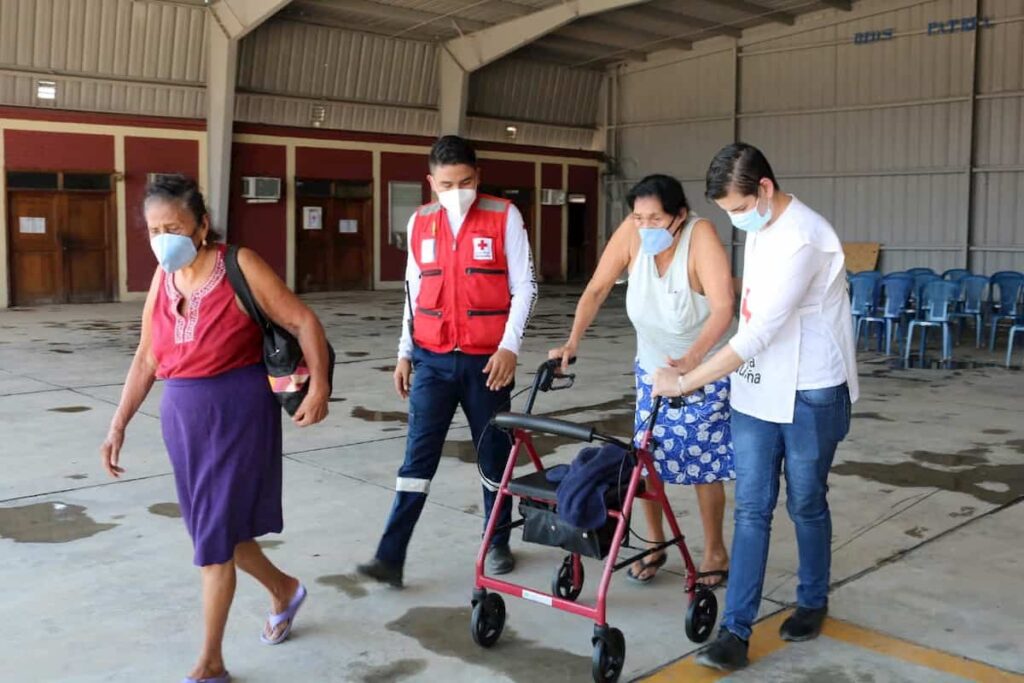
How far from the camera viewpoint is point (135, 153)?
695 inches

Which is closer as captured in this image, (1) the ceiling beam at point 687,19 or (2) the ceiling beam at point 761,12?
(2) the ceiling beam at point 761,12

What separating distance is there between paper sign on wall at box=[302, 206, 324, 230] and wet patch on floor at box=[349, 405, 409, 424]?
1284 cm

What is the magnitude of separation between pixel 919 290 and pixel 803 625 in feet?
29.9

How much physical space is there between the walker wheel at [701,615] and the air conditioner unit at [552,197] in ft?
66.8

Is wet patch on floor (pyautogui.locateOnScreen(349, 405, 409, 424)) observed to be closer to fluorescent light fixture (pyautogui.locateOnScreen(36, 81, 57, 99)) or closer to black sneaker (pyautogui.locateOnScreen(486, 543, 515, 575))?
black sneaker (pyautogui.locateOnScreen(486, 543, 515, 575))

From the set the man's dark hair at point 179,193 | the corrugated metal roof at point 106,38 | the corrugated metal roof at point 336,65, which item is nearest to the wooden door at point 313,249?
the corrugated metal roof at point 336,65

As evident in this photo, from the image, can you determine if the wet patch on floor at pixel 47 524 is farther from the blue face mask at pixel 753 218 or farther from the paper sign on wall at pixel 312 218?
the paper sign on wall at pixel 312 218

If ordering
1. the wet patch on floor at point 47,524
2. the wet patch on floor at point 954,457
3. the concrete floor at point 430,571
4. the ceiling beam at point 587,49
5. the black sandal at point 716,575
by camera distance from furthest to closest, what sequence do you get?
the ceiling beam at point 587,49 < the wet patch on floor at point 954,457 < the wet patch on floor at point 47,524 < the black sandal at point 716,575 < the concrete floor at point 430,571

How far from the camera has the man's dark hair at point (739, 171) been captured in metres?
2.91

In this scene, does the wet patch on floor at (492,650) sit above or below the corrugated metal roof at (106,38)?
below

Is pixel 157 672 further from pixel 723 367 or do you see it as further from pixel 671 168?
pixel 671 168

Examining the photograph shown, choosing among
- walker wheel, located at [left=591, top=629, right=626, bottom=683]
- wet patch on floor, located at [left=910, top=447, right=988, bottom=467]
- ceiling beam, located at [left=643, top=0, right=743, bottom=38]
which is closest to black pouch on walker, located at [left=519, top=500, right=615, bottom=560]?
walker wheel, located at [left=591, top=629, right=626, bottom=683]

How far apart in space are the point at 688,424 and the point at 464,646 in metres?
1.05

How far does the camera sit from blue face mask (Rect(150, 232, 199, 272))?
2.74 m
